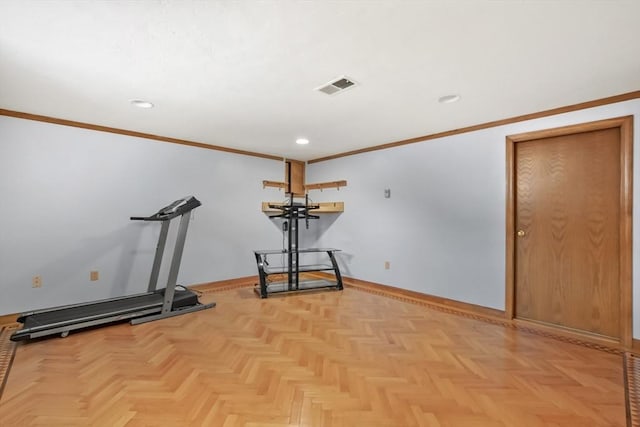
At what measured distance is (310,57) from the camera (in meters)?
2.00

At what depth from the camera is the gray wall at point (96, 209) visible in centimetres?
311

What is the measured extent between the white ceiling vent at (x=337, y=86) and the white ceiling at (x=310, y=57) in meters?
0.07

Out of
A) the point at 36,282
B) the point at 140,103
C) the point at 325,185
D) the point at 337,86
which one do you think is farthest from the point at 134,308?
the point at 325,185

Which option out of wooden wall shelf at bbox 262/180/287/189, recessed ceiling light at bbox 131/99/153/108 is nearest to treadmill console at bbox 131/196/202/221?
recessed ceiling light at bbox 131/99/153/108

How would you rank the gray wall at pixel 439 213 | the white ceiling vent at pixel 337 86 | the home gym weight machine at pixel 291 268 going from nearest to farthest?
the white ceiling vent at pixel 337 86 < the gray wall at pixel 439 213 < the home gym weight machine at pixel 291 268

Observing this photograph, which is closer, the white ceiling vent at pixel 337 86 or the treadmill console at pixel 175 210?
the white ceiling vent at pixel 337 86

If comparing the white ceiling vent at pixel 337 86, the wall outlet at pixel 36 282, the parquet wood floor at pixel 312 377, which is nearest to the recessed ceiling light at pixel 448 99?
the white ceiling vent at pixel 337 86

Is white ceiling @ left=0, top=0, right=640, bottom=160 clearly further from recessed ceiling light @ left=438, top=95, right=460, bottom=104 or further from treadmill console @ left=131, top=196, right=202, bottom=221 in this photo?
treadmill console @ left=131, top=196, right=202, bottom=221

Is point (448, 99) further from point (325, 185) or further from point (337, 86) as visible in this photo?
point (325, 185)

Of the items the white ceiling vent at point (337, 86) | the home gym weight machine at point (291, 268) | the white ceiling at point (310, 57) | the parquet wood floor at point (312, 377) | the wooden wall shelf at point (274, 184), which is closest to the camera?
the white ceiling at point (310, 57)

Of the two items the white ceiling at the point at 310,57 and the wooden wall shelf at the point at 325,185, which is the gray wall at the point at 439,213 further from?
the white ceiling at the point at 310,57

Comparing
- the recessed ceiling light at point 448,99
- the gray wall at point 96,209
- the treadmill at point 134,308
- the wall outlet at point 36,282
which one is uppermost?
the recessed ceiling light at point 448,99

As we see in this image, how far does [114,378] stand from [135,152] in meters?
2.82

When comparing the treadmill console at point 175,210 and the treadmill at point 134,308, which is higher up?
the treadmill console at point 175,210
